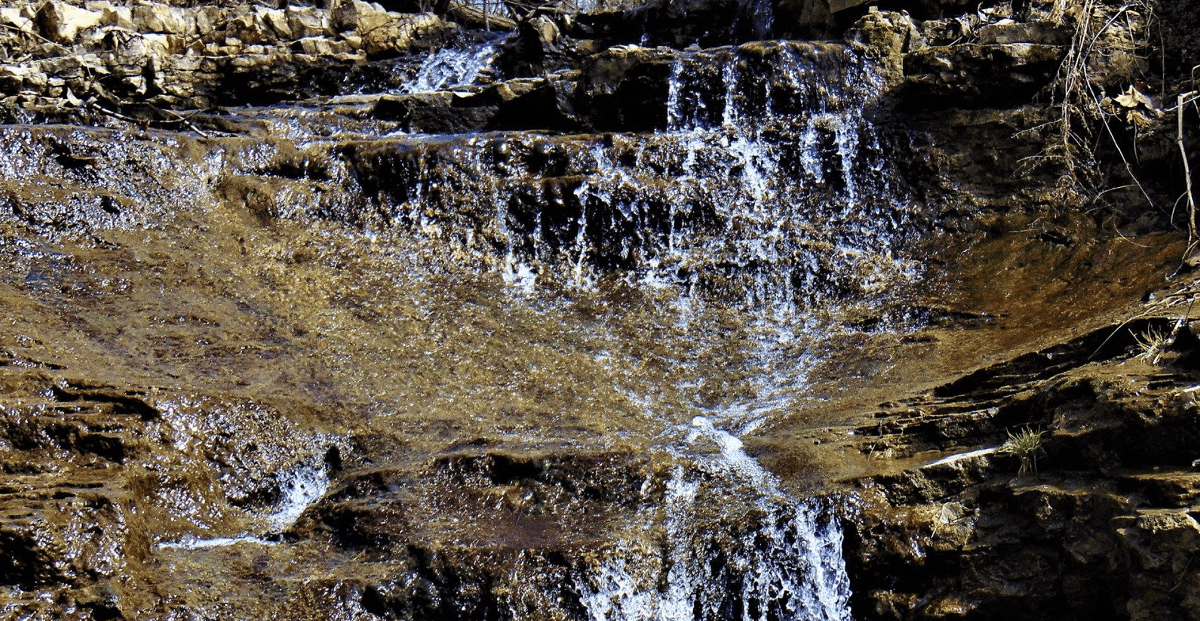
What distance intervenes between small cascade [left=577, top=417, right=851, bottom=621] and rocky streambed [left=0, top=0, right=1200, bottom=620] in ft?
0.06

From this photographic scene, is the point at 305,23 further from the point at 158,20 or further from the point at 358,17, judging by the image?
the point at 158,20

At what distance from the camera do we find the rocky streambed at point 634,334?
4516 millimetres

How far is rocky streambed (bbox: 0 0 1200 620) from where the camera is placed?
4.52 metres

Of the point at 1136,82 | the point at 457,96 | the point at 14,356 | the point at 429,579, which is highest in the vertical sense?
the point at 1136,82

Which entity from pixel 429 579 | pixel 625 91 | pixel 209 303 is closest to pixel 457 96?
pixel 625 91

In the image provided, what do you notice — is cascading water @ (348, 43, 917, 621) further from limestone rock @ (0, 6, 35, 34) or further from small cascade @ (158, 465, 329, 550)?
limestone rock @ (0, 6, 35, 34)

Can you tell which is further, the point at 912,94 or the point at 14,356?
the point at 912,94

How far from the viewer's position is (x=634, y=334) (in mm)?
7574

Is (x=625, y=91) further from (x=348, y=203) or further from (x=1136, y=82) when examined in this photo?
(x=1136, y=82)

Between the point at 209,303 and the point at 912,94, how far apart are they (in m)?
6.25

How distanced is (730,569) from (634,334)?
306cm

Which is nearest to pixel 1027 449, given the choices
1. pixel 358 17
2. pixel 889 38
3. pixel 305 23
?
pixel 889 38

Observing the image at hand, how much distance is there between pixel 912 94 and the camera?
30.5 feet

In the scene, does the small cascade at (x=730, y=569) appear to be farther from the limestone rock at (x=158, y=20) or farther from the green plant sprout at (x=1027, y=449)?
the limestone rock at (x=158, y=20)
